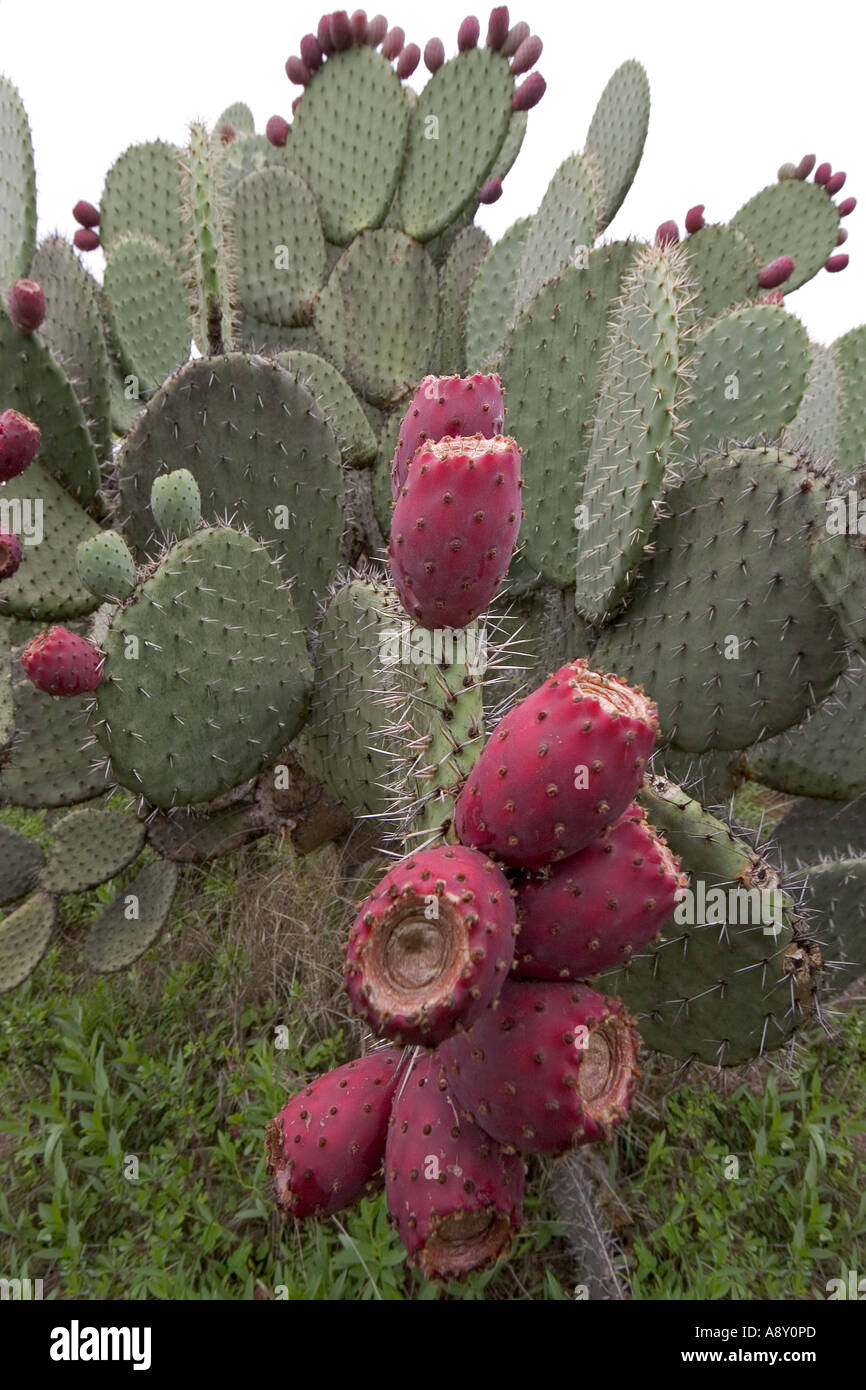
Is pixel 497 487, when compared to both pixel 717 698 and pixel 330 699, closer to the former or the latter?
pixel 717 698

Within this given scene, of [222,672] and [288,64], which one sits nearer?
[222,672]

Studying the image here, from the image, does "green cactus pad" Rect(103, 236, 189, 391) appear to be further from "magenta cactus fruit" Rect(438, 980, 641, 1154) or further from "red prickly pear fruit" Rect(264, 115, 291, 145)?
"magenta cactus fruit" Rect(438, 980, 641, 1154)

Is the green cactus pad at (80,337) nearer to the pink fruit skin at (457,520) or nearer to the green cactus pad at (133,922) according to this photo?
the green cactus pad at (133,922)

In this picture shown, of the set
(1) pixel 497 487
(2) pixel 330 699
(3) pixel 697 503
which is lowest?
(2) pixel 330 699

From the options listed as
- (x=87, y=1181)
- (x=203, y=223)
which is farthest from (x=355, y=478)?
(x=87, y=1181)

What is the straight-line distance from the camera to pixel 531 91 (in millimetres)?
2459

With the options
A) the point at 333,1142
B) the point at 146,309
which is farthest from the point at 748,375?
the point at 146,309

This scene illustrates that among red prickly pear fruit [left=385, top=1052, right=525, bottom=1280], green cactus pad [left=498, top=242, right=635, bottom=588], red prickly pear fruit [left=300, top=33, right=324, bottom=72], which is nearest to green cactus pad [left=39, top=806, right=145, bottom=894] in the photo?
green cactus pad [left=498, top=242, right=635, bottom=588]

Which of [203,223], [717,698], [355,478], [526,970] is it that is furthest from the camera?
[355,478]

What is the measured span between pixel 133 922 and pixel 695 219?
2.68m

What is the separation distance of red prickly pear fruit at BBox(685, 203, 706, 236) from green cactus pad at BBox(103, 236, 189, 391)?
161 centimetres

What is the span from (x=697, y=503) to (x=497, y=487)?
0.83 m

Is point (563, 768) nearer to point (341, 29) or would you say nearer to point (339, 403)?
point (339, 403)
